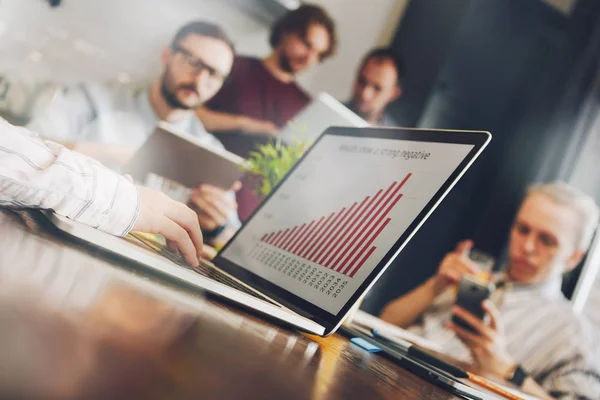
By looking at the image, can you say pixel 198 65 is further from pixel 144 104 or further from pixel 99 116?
pixel 99 116

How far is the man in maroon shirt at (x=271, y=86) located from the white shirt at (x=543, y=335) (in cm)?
99

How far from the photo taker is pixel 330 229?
675mm

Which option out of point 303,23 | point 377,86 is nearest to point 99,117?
point 303,23

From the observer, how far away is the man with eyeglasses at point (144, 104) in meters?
1.56

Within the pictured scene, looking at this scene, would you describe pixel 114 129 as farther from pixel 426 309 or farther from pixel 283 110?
pixel 426 309

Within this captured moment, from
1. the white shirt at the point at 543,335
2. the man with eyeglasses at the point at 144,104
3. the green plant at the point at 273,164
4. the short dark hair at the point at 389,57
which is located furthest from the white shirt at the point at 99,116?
the white shirt at the point at 543,335

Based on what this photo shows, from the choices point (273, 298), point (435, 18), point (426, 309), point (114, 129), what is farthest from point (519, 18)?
point (273, 298)

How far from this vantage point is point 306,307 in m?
0.60

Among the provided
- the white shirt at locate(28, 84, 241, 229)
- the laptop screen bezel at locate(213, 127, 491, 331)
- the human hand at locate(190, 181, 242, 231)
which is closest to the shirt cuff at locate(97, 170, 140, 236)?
the laptop screen bezel at locate(213, 127, 491, 331)

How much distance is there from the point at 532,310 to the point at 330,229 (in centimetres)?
161

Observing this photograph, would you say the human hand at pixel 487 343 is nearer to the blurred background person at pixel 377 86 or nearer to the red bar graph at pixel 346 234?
the blurred background person at pixel 377 86

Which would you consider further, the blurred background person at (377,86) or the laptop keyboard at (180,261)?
the blurred background person at (377,86)

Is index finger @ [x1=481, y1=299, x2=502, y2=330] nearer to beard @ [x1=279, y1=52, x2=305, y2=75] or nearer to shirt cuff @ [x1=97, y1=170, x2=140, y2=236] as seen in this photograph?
beard @ [x1=279, y1=52, x2=305, y2=75]

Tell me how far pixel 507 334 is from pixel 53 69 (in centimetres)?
184
